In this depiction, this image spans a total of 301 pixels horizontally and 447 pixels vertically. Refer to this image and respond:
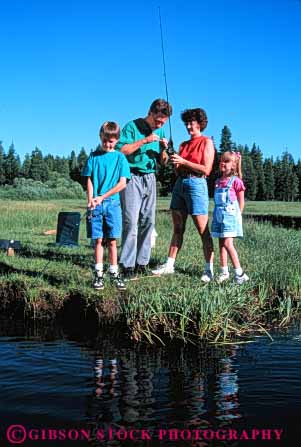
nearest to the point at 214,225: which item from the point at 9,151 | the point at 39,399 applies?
the point at 39,399

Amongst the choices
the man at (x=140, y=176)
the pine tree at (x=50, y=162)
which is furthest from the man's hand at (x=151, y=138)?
the pine tree at (x=50, y=162)

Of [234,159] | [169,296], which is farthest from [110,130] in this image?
[169,296]

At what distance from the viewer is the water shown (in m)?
3.26

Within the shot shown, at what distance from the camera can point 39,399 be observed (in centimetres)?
371

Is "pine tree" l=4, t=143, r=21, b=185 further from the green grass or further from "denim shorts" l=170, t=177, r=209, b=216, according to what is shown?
"denim shorts" l=170, t=177, r=209, b=216

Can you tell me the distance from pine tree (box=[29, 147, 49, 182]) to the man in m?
86.0

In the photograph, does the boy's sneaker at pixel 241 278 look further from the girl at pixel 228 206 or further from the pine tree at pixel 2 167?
the pine tree at pixel 2 167

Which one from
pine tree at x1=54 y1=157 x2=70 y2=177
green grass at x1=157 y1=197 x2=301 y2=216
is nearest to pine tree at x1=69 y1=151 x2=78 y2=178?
pine tree at x1=54 y1=157 x2=70 y2=177

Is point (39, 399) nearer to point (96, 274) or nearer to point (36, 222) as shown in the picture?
point (96, 274)

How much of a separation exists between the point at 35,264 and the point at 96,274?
1703 millimetres

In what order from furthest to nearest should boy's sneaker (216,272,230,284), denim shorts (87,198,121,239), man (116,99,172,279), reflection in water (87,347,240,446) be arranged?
1. man (116,99,172,279)
2. boy's sneaker (216,272,230,284)
3. denim shorts (87,198,121,239)
4. reflection in water (87,347,240,446)

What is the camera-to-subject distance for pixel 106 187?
6.11 meters

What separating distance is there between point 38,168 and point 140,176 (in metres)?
88.5

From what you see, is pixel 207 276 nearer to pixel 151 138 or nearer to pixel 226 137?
pixel 151 138
